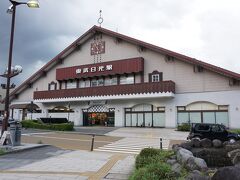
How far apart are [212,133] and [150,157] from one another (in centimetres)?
1194

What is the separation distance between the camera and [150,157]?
9469mm

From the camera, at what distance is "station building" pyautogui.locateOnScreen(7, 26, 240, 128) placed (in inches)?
1215

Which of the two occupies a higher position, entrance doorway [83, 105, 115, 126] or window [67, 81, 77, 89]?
window [67, 81, 77, 89]

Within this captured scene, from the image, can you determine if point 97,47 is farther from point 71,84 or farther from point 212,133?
point 212,133

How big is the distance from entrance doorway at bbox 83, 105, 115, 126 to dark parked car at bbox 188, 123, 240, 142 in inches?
750

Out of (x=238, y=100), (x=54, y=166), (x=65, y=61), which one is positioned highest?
(x=65, y=61)

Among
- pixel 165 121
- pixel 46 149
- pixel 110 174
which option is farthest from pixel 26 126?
pixel 110 174

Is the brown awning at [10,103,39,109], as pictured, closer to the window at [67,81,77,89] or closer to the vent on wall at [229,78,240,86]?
the window at [67,81,77,89]

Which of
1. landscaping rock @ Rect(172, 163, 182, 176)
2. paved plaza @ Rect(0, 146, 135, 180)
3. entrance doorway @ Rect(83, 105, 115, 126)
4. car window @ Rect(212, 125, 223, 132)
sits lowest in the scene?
paved plaza @ Rect(0, 146, 135, 180)

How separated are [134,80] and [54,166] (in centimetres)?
2637

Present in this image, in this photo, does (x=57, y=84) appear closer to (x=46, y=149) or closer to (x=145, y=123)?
(x=145, y=123)

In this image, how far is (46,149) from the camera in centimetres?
1641

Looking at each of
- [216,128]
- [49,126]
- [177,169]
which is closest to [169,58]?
[216,128]

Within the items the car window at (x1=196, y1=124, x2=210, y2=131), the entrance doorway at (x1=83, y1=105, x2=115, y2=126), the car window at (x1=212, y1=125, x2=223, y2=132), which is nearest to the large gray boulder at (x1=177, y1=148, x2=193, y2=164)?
the car window at (x1=196, y1=124, x2=210, y2=131)
